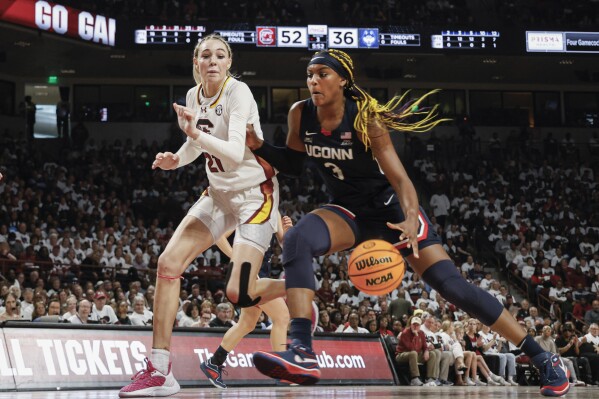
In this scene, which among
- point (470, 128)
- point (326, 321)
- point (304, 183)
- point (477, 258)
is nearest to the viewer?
point (326, 321)

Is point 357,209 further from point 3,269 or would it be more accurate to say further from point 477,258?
point 477,258

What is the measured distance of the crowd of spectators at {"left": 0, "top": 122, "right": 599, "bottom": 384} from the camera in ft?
49.9

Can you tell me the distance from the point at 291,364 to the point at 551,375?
71.7 inches

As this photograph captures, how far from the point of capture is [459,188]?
26750mm

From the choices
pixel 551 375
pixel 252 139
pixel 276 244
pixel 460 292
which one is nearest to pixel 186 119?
pixel 252 139

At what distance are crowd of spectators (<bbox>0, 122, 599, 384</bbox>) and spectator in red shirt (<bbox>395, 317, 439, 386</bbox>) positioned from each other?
196 millimetres

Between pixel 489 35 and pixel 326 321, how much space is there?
14.7m

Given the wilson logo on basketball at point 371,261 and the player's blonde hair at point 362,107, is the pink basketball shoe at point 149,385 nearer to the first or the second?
the wilson logo on basketball at point 371,261

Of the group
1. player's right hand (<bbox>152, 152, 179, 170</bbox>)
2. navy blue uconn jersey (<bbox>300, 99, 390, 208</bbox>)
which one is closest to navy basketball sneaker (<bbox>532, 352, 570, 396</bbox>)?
navy blue uconn jersey (<bbox>300, 99, 390, 208</bbox>)

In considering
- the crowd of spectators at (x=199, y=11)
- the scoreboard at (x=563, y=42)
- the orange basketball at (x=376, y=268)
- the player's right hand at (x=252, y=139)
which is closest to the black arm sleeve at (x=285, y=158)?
the player's right hand at (x=252, y=139)

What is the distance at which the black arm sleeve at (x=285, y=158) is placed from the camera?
5902 mm

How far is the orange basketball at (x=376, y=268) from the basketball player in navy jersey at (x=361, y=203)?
0.15 metres

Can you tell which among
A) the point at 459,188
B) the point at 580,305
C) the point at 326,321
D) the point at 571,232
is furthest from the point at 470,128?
the point at 326,321

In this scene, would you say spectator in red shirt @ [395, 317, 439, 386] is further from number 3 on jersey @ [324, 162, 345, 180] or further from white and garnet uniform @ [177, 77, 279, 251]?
number 3 on jersey @ [324, 162, 345, 180]
